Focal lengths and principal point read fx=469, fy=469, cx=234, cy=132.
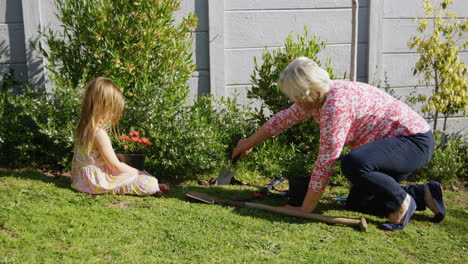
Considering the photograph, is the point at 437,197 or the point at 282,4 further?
the point at 282,4

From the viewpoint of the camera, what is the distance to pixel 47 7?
514 centimetres

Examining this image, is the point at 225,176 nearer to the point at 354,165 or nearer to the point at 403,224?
the point at 354,165

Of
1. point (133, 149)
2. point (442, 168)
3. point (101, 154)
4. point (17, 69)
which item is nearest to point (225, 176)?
point (133, 149)

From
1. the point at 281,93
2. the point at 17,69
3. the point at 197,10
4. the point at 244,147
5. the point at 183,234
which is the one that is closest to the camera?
the point at 183,234

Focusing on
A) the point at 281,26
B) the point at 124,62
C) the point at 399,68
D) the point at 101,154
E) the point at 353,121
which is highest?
the point at 281,26

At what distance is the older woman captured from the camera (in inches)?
131

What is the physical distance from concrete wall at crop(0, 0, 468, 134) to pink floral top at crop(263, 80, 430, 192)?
2.12 m

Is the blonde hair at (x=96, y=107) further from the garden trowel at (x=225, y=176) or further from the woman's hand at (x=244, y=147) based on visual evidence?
the garden trowel at (x=225, y=176)

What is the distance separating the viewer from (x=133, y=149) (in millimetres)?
4422

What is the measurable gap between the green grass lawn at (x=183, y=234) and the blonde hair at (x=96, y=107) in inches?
19.3

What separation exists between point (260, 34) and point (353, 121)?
2520 mm

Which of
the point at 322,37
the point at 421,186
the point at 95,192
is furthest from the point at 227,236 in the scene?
the point at 322,37

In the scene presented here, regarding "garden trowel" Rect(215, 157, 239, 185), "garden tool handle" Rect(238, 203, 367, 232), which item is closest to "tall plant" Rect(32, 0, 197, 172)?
"garden trowel" Rect(215, 157, 239, 185)

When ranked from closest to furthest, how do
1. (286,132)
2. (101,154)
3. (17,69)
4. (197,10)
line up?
(101,154)
(286,132)
(17,69)
(197,10)
